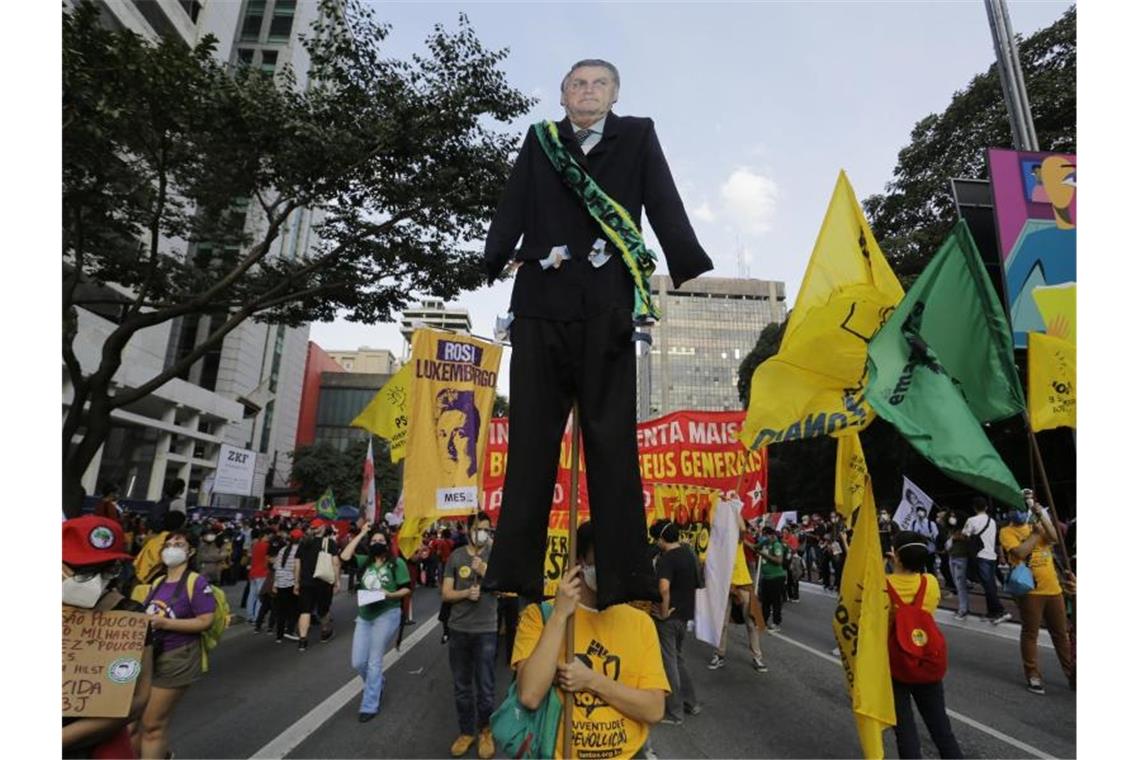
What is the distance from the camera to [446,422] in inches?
270

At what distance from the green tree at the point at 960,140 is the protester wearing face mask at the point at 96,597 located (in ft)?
71.1

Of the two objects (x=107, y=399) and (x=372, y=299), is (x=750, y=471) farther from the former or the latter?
(x=107, y=399)

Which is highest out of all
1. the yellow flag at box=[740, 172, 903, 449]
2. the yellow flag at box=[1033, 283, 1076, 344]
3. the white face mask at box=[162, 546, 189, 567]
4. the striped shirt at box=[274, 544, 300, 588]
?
the yellow flag at box=[1033, 283, 1076, 344]

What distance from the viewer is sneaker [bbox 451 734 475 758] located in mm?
5164

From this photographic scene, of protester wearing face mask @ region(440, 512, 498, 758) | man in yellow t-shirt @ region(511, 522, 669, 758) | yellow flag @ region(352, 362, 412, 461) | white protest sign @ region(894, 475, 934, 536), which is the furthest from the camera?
white protest sign @ region(894, 475, 934, 536)

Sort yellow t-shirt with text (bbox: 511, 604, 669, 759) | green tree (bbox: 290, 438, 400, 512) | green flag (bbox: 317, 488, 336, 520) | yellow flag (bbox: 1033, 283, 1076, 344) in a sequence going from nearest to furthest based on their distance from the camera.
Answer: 1. yellow t-shirt with text (bbox: 511, 604, 669, 759)
2. yellow flag (bbox: 1033, 283, 1076, 344)
3. green flag (bbox: 317, 488, 336, 520)
4. green tree (bbox: 290, 438, 400, 512)

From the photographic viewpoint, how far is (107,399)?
31.0ft

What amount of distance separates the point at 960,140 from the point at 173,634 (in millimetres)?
26009

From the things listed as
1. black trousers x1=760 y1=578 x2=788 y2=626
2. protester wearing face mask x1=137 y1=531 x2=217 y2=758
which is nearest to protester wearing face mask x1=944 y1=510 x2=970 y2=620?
black trousers x1=760 y1=578 x2=788 y2=626

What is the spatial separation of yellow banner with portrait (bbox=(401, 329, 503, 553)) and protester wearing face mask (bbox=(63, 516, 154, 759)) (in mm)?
3195

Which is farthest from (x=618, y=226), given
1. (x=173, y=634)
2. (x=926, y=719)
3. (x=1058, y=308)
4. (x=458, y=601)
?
(x=1058, y=308)

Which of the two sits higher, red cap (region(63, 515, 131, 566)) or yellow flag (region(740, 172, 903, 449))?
yellow flag (region(740, 172, 903, 449))

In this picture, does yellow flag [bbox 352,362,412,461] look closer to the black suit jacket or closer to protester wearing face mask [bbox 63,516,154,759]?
protester wearing face mask [bbox 63,516,154,759]

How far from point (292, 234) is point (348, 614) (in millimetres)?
40981
